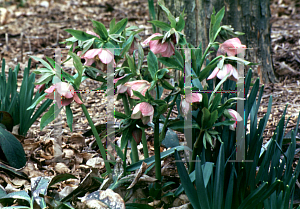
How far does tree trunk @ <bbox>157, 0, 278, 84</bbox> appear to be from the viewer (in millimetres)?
1979

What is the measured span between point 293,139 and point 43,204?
85 centimetres

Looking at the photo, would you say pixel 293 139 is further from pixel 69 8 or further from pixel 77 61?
pixel 69 8

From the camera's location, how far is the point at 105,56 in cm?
98

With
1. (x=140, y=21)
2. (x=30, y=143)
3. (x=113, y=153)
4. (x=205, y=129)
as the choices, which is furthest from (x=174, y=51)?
(x=140, y=21)

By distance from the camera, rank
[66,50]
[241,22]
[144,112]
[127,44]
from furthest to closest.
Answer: [66,50]
[241,22]
[127,44]
[144,112]

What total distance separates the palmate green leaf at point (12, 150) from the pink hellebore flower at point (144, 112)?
2.28 ft

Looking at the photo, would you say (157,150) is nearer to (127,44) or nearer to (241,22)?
(127,44)

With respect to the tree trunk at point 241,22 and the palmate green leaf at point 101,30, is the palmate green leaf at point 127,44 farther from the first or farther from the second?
the tree trunk at point 241,22

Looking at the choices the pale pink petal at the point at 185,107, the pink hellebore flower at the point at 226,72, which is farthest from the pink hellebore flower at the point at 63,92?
the pink hellebore flower at the point at 226,72

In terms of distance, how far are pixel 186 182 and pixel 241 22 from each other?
1405mm

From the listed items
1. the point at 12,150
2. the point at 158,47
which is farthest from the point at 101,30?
the point at 12,150

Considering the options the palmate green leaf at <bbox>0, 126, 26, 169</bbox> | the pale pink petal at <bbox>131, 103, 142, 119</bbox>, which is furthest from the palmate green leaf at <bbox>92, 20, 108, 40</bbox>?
the palmate green leaf at <bbox>0, 126, 26, 169</bbox>

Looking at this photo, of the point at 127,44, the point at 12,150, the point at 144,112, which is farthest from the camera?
the point at 12,150

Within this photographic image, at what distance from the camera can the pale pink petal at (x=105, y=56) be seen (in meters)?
0.97
